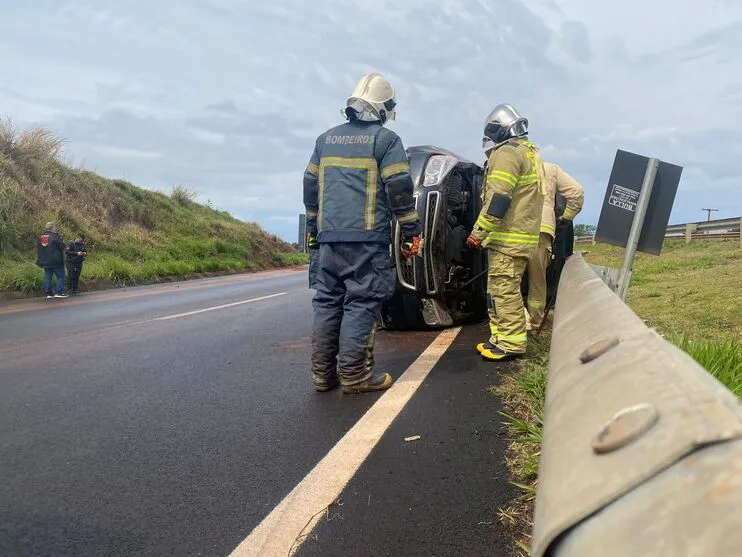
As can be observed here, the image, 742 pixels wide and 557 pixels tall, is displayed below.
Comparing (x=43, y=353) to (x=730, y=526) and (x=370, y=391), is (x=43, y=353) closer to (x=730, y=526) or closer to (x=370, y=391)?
(x=370, y=391)

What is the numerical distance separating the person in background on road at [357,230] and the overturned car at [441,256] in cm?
118

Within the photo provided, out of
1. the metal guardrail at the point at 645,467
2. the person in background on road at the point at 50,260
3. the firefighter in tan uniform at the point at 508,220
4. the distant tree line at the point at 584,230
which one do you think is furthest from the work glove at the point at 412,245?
the distant tree line at the point at 584,230

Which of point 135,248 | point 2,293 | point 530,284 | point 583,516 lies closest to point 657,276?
point 530,284

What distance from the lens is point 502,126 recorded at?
17.6ft

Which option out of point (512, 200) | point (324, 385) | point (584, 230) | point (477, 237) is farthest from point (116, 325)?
point (584, 230)

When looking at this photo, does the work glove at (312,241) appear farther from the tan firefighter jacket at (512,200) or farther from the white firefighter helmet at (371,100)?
the tan firefighter jacket at (512,200)

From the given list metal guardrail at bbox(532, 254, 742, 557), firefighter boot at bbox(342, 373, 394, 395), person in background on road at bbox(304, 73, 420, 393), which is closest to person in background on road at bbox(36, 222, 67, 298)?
person in background on road at bbox(304, 73, 420, 393)

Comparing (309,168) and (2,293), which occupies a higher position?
(309,168)

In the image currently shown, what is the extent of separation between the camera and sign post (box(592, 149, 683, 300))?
14.7 feet

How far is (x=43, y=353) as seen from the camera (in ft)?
19.6

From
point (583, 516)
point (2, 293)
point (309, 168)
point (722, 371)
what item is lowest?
point (2, 293)

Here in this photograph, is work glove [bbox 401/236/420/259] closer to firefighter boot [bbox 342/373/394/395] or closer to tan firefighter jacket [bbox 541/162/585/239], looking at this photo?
firefighter boot [bbox 342/373/394/395]

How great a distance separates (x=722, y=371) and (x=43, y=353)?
18.3ft

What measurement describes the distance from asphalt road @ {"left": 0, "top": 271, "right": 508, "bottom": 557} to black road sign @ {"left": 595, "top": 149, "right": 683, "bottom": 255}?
139 cm
